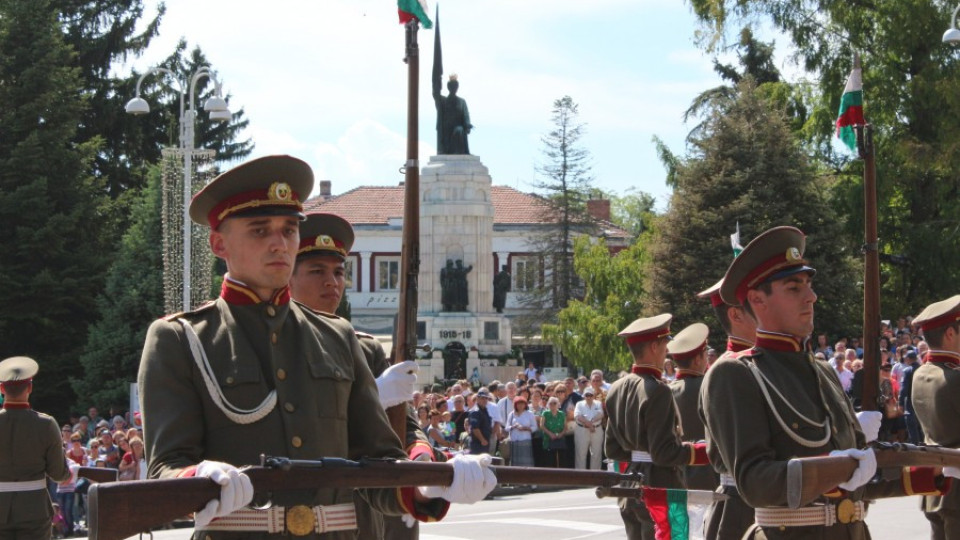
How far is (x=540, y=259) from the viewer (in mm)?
69938

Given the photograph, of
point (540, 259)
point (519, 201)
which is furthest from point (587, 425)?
point (519, 201)

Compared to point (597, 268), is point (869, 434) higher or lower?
lower

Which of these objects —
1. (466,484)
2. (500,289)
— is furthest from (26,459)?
(500,289)

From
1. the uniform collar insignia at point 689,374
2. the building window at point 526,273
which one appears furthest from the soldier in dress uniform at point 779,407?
the building window at point 526,273

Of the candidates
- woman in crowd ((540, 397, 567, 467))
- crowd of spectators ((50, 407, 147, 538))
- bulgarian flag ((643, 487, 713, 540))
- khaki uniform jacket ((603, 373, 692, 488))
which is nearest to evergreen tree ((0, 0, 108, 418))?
crowd of spectators ((50, 407, 147, 538))

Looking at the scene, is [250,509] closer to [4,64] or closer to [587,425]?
[587,425]

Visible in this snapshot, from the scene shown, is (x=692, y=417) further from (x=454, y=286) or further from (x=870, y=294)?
(x=454, y=286)

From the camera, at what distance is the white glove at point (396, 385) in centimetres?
571

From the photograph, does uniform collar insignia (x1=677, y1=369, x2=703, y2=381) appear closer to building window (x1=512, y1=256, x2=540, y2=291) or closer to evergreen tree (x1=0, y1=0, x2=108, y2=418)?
evergreen tree (x1=0, y1=0, x2=108, y2=418)

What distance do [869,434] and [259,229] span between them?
3.53 metres

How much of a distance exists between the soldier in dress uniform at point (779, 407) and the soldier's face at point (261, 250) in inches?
78.0

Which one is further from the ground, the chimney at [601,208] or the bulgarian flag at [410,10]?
the chimney at [601,208]

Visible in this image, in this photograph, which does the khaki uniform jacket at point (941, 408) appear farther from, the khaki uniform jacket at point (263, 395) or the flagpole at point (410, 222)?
the khaki uniform jacket at point (263, 395)

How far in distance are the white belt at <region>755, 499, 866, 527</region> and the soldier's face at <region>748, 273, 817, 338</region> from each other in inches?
27.6
